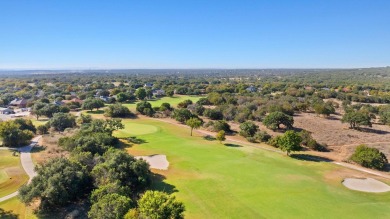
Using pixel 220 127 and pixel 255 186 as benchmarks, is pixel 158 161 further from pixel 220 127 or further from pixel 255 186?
pixel 220 127

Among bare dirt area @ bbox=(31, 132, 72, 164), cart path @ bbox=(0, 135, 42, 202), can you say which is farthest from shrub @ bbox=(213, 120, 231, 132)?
cart path @ bbox=(0, 135, 42, 202)

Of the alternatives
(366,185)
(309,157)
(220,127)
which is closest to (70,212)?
(366,185)

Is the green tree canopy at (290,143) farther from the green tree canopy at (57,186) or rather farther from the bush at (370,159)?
the green tree canopy at (57,186)

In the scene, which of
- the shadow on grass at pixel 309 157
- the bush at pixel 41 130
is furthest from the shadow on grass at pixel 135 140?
the shadow on grass at pixel 309 157

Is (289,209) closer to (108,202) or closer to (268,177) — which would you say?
(268,177)

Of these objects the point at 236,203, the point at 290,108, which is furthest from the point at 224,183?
the point at 290,108

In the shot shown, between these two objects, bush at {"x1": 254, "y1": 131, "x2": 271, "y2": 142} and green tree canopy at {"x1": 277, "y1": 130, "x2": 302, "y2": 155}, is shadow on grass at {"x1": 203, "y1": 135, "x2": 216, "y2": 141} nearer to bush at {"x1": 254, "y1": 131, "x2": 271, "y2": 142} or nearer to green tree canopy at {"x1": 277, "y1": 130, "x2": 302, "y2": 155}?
bush at {"x1": 254, "y1": 131, "x2": 271, "y2": 142}
